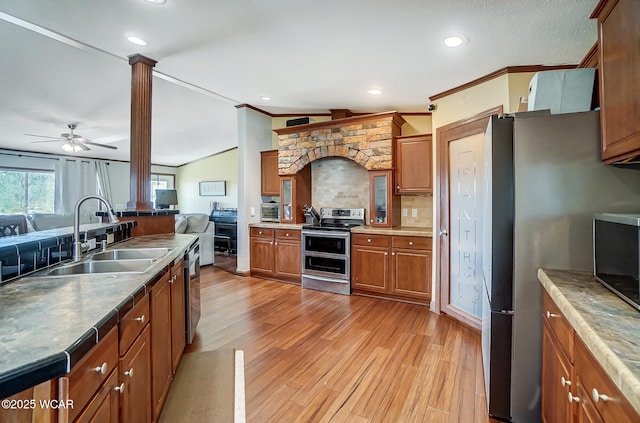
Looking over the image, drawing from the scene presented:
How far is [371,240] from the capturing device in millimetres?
3988

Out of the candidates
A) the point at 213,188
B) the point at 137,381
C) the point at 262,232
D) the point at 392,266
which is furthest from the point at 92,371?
the point at 213,188

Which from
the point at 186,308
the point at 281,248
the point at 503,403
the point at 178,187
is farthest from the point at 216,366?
the point at 178,187

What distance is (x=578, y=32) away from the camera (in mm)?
2279

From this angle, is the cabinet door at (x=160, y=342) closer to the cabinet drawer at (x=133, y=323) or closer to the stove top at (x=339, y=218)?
the cabinet drawer at (x=133, y=323)

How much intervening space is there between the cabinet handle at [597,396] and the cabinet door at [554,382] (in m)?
0.23

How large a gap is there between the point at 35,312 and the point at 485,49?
10.8ft

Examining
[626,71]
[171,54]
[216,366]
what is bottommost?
[216,366]

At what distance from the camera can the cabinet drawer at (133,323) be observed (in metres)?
1.16

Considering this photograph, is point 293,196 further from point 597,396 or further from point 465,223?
point 597,396

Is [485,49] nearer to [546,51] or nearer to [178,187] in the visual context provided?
[546,51]

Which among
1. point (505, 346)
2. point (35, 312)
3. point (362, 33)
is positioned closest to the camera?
point (35, 312)

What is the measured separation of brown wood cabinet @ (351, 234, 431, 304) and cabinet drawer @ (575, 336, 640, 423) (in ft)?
8.48

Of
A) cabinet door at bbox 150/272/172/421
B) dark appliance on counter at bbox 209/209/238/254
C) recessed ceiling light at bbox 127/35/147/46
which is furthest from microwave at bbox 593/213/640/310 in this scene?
dark appliance on counter at bbox 209/209/238/254

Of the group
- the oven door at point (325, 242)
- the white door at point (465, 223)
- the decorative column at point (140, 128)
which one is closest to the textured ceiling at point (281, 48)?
the decorative column at point (140, 128)
